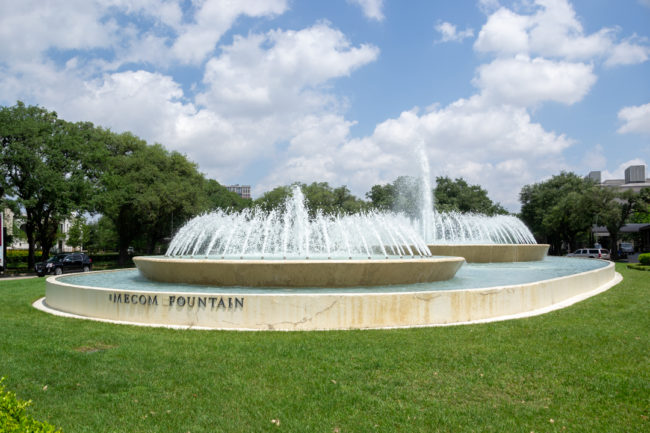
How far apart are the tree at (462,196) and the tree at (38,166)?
4118 cm

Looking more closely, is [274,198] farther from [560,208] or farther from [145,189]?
[560,208]

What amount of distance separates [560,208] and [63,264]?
46.1 m

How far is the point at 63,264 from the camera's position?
27641 millimetres

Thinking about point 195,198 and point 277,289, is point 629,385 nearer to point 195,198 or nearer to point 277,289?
point 277,289

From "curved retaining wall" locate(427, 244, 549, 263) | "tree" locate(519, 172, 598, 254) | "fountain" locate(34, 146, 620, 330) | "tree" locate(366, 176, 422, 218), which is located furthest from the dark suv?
"tree" locate(519, 172, 598, 254)

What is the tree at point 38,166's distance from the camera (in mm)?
29688

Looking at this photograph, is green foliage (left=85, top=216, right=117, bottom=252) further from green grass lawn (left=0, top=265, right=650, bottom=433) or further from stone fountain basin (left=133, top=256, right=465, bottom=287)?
green grass lawn (left=0, top=265, right=650, bottom=433)

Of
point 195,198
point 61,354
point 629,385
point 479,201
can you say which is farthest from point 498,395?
point 479,201

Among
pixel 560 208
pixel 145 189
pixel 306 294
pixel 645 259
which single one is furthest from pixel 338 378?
pixel 560 208

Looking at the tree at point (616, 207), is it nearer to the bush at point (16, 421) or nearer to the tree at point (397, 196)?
the tree at point (397, 196)

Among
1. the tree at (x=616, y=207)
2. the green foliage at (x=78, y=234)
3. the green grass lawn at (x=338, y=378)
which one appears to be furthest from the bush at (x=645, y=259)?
the green foliage at (x=78, y=234)

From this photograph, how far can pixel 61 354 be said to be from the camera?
720 centimetres

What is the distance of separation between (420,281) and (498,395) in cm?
709

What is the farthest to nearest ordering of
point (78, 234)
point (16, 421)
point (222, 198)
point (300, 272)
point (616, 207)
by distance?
point (222, 198), point (78, 234), point (616, 207), point (300, 272), point (16, 421)
